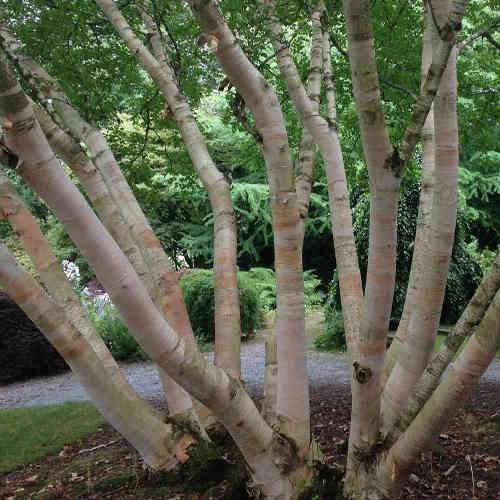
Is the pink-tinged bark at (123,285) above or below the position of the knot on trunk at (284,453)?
above

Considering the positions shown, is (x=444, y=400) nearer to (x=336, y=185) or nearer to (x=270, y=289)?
(x=336, y=185)

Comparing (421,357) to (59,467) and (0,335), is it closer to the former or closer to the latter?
(59,467)

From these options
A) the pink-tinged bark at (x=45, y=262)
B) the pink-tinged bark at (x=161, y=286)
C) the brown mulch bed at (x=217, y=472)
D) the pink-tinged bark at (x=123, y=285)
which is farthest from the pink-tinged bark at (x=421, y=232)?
the pink-tinged bark at (x=45, y=262)

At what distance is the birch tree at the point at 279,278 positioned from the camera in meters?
1.99

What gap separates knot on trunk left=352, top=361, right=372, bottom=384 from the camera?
2340mm

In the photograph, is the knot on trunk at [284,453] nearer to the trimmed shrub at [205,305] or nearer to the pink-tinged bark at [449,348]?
the pink-tinged bark at [449,348]

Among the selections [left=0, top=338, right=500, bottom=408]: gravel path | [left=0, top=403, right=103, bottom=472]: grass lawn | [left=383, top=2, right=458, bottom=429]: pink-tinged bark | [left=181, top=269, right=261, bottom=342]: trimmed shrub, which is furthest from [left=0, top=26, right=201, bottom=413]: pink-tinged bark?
[left=181, top=269, right=261, bottom=342]: trimmed shrub

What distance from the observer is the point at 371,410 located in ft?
8.11

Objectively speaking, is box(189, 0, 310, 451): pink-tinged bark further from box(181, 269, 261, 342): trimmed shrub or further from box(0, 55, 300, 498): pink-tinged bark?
box(181, 269, 261, 342): trimmed shrub

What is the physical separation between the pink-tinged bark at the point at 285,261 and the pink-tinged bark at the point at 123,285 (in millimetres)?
207

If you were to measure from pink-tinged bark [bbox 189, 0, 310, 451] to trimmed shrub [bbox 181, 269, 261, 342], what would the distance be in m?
6.88

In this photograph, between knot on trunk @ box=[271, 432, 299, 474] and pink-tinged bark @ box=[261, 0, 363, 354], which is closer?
knot on trunk @ box=[271, 432, 299, 474]

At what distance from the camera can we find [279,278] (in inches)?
105

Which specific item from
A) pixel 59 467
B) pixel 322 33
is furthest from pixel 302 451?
pixel 322 33
